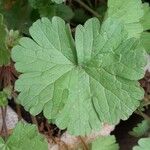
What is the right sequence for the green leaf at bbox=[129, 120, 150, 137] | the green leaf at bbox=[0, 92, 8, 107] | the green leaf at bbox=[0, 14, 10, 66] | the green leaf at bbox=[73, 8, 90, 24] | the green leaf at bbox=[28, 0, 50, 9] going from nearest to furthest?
the green leaf at bbox=[0, 14, 10, 66] < the green leaf at bbox=[0, 92, 8, 107] < the green leaf at bbox=[28, 0, 50, 9] < the green leaf at bbox=[129, 120, 150, 137] < the green leaf at bbox=[73, 8, 90, 24]

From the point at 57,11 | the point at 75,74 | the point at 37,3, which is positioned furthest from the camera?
the point at 57,11

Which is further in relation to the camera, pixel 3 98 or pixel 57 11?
pixel 57 11

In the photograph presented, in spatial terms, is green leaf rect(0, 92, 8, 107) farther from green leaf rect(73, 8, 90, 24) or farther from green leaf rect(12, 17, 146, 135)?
green leaf rect(73, 8, 90, 24)

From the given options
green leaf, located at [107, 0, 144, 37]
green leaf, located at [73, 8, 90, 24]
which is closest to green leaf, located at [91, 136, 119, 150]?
green leaf, located at [107, 0, 144, 37]

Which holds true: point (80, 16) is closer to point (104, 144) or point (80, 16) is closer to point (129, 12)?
point (129, 12)

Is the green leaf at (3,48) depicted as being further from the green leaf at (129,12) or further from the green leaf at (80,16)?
the green leaf at (80,16)

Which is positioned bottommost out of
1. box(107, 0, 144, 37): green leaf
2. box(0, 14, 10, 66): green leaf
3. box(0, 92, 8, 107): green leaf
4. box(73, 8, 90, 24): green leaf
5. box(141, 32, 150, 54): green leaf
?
box(141, 32, 150, 54): green leaf

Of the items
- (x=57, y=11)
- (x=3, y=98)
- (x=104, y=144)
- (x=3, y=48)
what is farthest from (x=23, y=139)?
(x=57, y=11)
